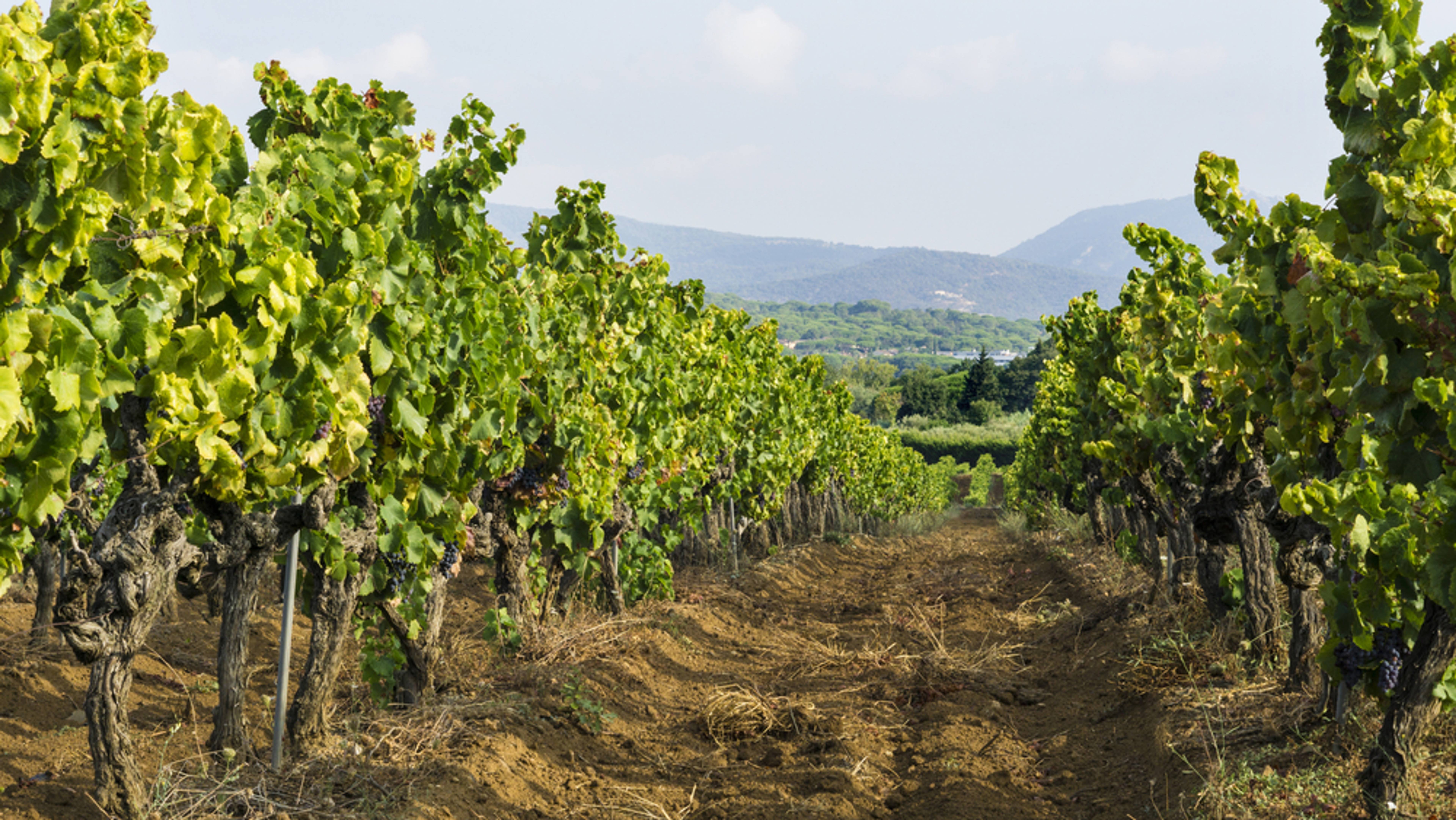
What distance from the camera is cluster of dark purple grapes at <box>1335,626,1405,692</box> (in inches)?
144

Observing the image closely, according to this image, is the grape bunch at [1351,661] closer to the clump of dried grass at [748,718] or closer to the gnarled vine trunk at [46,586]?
the clump of dried grass at [748,718]

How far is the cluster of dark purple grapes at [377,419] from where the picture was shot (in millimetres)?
4504

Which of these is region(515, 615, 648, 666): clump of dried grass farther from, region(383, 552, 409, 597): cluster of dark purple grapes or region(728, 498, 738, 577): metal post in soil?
region(728, 498, 738, 577): metal post in soil

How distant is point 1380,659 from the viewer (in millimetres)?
3680

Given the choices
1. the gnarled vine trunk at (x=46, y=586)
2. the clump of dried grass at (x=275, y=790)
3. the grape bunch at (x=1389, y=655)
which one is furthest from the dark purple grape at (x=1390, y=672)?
the gnarled vine trunk at (x=46, y=586)

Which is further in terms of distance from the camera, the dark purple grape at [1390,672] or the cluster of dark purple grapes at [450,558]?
the cluster of dark purple grapes at [450,558]

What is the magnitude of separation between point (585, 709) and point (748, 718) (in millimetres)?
968

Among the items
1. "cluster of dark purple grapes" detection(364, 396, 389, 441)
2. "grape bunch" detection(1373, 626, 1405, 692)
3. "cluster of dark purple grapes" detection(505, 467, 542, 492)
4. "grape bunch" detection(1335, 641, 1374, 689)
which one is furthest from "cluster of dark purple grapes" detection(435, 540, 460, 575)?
"grape bunch" detection(1373, 626, 1405, 692)

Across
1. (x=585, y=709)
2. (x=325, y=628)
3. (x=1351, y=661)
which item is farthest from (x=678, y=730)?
(x=1351, y=661)

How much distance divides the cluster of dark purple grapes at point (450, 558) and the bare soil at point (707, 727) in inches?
28.4

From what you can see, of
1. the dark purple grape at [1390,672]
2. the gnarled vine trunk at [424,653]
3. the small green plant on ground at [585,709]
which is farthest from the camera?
the small green plant on ground at [585,709]

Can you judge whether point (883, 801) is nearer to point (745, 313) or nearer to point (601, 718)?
point (601, 718)

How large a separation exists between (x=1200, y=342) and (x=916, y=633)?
4433 mm

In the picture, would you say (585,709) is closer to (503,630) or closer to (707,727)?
(707,727)
